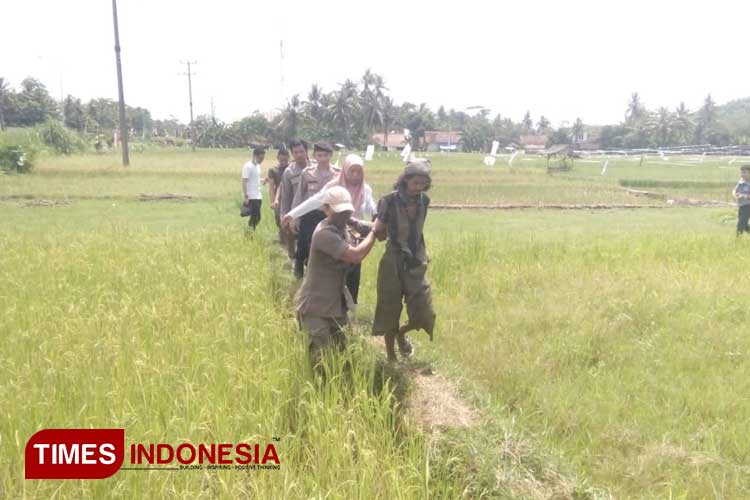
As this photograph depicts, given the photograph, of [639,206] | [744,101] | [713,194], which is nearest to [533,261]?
[639,206]

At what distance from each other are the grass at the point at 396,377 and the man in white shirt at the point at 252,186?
1.30 metres

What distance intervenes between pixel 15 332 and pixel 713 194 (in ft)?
75.0

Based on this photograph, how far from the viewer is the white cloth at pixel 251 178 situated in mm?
8594

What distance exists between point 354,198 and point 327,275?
1.29 metres

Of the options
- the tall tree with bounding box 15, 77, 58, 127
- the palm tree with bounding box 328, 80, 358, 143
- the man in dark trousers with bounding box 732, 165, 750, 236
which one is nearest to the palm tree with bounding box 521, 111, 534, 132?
the palm tree with bounding box 328, 80, 358, 143

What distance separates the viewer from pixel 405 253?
392 cm

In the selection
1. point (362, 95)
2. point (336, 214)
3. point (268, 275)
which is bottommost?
→ point (268, 275)

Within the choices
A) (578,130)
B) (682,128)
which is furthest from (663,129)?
(578,130)

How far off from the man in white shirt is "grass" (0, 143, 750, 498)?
1.30 meters

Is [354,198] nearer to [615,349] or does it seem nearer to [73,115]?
[615,349]

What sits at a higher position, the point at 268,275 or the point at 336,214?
the point at 336,214

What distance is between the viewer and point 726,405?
143 inches

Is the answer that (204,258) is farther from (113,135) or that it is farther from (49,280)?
(113,135)

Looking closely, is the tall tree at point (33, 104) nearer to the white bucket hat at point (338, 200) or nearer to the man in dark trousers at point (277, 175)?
the man in dark trousers at point (277, 175)
